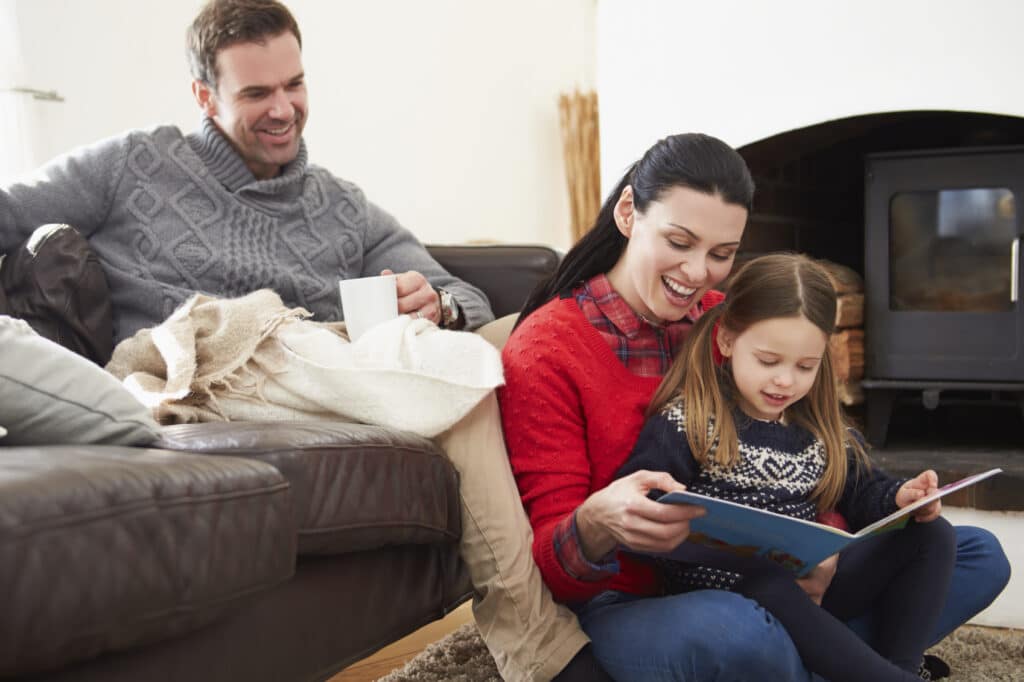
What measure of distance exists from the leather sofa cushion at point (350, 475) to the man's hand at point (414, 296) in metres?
0.42

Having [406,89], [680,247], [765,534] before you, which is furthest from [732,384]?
[406,89]

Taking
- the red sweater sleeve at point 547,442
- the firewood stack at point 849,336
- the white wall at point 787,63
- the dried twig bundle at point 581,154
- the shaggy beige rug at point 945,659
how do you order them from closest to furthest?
the red sweater sleeve at point 547,442 → the shaggy beige rug at point 945,659 → the white wall at point 787,63 → the firewood stack at point 849,336 → the dried twig bundle at point 581,154

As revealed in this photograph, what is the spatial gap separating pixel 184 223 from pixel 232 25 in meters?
0.35

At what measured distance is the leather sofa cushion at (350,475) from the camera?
1150 mm

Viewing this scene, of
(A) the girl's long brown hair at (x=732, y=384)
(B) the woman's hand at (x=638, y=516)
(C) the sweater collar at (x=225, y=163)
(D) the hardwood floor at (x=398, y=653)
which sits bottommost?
(D) the hardwood floor at (x=398, y=653)

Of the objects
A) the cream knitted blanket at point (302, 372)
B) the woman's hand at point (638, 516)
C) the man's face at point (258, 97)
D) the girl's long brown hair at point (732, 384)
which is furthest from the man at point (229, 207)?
the woman's hand at point (638, 516)

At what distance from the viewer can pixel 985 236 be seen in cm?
237

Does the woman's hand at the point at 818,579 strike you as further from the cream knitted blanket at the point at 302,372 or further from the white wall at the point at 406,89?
the white wall at the point at 406,89

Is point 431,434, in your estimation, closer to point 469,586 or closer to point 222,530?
point 469,586

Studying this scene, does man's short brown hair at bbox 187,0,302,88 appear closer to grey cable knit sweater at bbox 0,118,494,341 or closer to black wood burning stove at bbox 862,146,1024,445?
grey cable knit sweater at bbox 0,118,494,341

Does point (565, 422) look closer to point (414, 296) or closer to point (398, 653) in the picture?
point (414, 296)

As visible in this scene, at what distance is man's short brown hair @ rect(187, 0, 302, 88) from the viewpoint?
186cm

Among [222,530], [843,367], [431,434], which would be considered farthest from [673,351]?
[843,367]

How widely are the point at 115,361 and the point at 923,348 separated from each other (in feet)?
5.47
